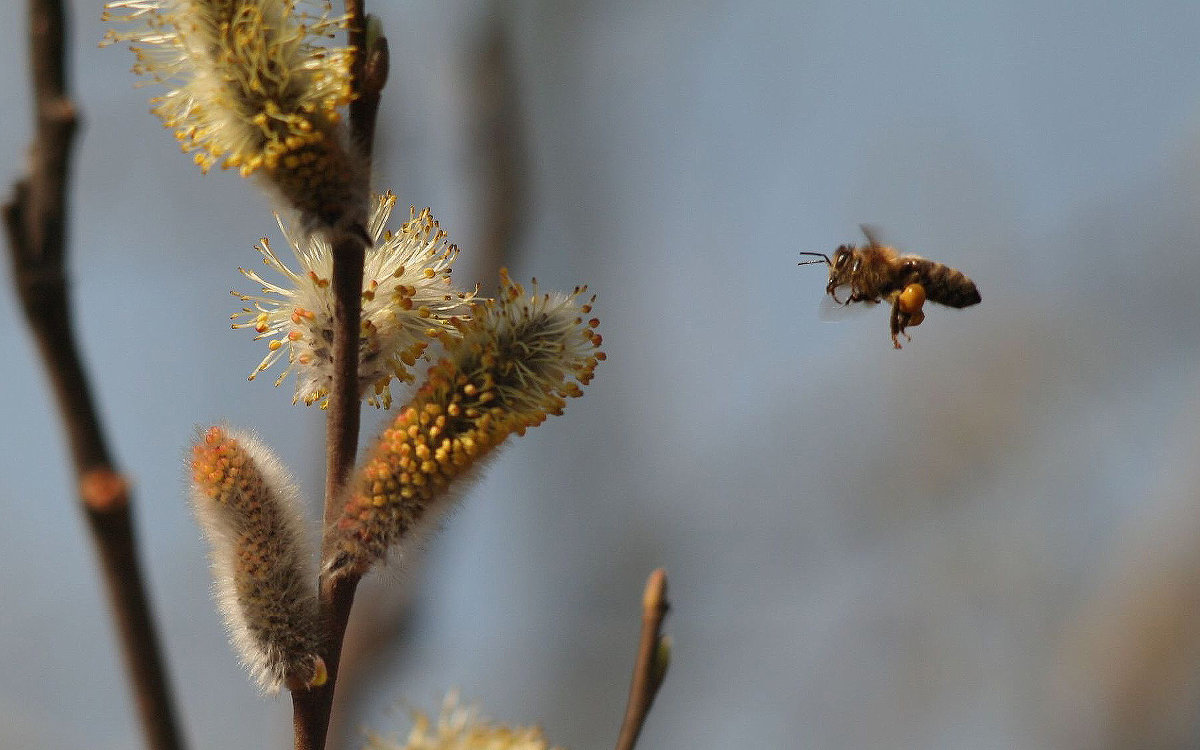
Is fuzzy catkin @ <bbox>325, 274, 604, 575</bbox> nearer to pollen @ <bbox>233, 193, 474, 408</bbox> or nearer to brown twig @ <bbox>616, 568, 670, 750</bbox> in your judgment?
pollen @ <bbox>233, 193, 474, 408</bbox>

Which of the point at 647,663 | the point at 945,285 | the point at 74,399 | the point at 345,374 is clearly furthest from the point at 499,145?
the point at 74,399

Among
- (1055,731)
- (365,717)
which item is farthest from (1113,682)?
(365,717)

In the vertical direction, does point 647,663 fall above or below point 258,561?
above

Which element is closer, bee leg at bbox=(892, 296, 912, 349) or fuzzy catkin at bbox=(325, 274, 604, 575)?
fuzzy catkin at bbox=(325, 274, 604, 575)

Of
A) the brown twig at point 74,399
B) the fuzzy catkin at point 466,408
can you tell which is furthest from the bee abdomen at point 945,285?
the brown twig at point 74,399

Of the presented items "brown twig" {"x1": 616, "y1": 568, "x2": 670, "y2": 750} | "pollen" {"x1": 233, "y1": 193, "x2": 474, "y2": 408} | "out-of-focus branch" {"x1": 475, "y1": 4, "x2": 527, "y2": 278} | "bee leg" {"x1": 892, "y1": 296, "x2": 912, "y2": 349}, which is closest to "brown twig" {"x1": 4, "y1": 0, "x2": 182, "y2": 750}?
"brown twig" {"x1": 616, "y1": 568, "x2": 670, "y2": 750}

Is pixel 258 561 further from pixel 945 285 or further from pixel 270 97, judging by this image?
→ pixel 945 285
